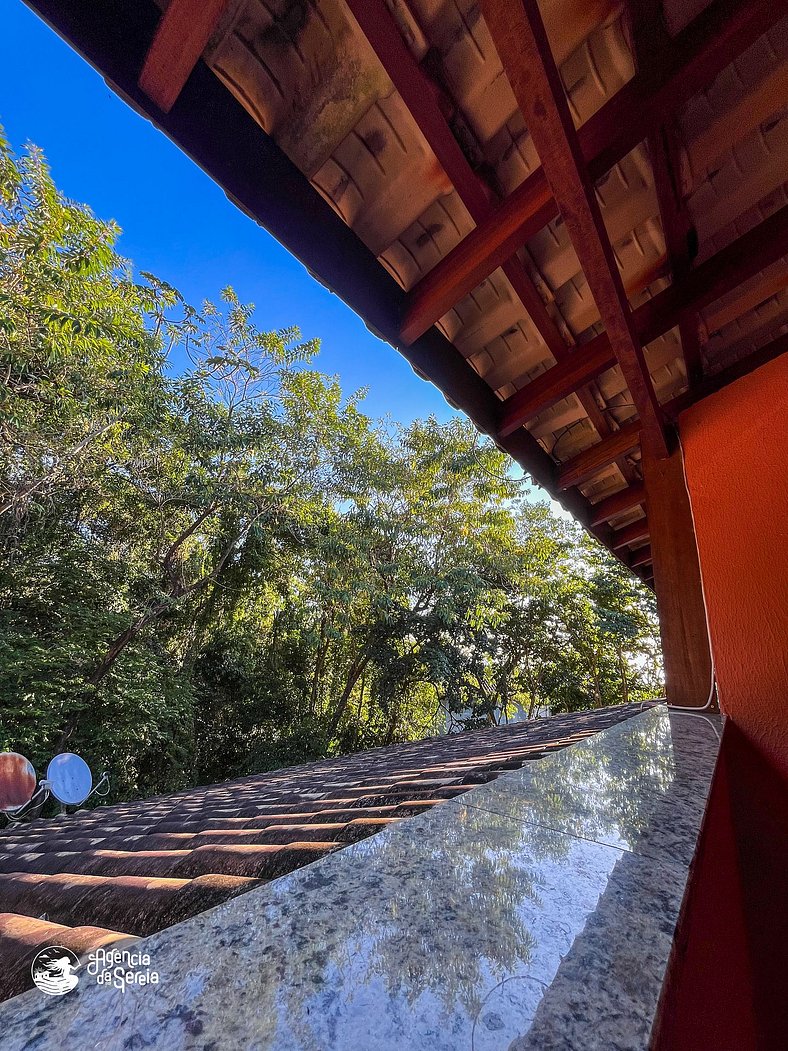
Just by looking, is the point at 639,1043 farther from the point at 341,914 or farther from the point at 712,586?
the point at 712,586

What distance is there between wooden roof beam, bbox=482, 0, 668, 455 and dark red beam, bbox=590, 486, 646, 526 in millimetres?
1726

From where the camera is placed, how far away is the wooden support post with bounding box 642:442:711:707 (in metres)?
2.05

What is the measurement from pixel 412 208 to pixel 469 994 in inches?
61.5

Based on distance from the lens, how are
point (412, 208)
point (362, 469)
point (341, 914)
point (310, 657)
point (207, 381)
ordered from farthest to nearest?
point (310, 657), point (362, 469), point (207, 381), point (412, 208), point (341, 914)

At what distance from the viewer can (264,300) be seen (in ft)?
24.9

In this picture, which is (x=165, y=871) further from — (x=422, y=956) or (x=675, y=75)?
(x=675, y=75)

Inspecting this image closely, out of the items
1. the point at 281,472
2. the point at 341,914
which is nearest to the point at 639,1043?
the point at 341,914

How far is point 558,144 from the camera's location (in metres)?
0.94

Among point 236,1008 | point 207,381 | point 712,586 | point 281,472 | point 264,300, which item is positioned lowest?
point 236,1008

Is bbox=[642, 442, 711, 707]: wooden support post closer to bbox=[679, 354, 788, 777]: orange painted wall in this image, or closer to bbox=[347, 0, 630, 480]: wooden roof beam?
bbox=[679, 354, 788, 777]: orange painted wall

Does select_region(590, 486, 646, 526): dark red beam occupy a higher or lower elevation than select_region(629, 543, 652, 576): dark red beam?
higher

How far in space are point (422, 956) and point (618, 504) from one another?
316 centimetres

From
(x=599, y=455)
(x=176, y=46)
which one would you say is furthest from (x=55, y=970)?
(x=599, y=455)

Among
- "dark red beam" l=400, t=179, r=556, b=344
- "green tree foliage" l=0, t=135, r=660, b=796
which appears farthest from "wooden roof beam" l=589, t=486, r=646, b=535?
"green tree foliage" l=0, t=135, r=660, b=796
